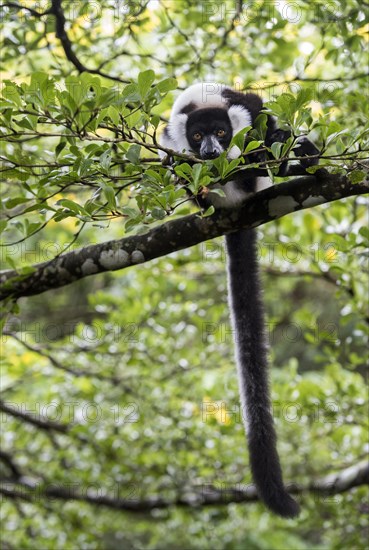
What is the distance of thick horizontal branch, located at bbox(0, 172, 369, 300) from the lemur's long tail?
0.65 metres

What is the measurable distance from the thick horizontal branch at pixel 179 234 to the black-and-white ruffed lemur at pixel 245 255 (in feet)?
0.31

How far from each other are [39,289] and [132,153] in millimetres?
1178

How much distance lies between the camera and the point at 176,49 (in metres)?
4.25

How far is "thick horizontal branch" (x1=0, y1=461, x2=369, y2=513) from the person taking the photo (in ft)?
14.5

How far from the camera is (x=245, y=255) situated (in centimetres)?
345

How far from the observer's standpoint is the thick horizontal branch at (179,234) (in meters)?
2.62

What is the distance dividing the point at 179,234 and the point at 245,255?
0.72 meters

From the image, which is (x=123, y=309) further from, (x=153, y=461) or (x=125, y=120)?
(x=125, y=120)

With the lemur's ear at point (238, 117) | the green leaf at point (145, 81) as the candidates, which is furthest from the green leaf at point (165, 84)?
the lemur's ear at point (238, 117)

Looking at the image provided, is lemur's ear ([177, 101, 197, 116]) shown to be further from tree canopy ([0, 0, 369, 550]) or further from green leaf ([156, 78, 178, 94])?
green leaf ([156, 78, 178, 94])

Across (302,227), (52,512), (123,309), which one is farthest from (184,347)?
(52,512)

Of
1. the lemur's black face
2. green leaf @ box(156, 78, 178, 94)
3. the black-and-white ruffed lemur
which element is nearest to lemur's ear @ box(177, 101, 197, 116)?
the black-and-white ruffed lemur

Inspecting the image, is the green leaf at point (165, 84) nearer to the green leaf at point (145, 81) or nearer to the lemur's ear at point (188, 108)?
the green leaf at point (145, 81)

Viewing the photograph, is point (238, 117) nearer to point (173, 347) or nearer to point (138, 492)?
point (173, 347)
